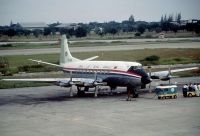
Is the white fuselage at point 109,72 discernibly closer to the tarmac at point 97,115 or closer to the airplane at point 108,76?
the airplane at point 108,76

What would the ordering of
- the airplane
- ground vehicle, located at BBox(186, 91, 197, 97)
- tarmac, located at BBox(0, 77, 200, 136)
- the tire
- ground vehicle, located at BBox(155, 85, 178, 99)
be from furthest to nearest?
the tire, the airplane, ground vehicle, located at BBox(186, 91, 197, 97), ground vehicle, located at BBox(155, 85, 178, 99), tarmac, located at BBox(0, 77, 200, 136)

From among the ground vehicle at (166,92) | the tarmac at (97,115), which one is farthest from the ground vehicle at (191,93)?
the ground vehicle at (166,92)

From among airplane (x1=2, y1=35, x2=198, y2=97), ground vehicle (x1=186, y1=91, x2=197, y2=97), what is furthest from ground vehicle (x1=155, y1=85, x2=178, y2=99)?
airplane (x1=2, y1=35, x2=198, y2=97)

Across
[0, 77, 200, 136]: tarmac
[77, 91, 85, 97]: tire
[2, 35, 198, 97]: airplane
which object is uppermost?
[2, 35, 198, 97]: airplane

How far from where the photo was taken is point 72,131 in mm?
27703

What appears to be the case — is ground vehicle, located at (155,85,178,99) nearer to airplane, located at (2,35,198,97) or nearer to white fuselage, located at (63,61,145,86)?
airplane, located at (2,35,198,97)

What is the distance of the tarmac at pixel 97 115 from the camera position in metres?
27.7

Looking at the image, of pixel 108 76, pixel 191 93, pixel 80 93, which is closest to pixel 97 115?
pixel 108 76

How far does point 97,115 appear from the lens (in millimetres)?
33781

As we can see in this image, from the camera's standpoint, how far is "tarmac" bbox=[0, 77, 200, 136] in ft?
90.8

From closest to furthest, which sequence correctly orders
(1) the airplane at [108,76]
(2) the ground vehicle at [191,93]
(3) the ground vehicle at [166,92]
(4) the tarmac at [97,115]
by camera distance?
(4) the tarmac at [97,115], (3) the ground vehicle at [166,92], (2) the ground vehicle at [191,93], (1) the airplane at [108,76]

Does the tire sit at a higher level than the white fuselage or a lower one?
lower

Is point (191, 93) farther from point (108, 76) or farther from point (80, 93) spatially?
point (80, 93)

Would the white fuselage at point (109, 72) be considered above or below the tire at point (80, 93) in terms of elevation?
above
